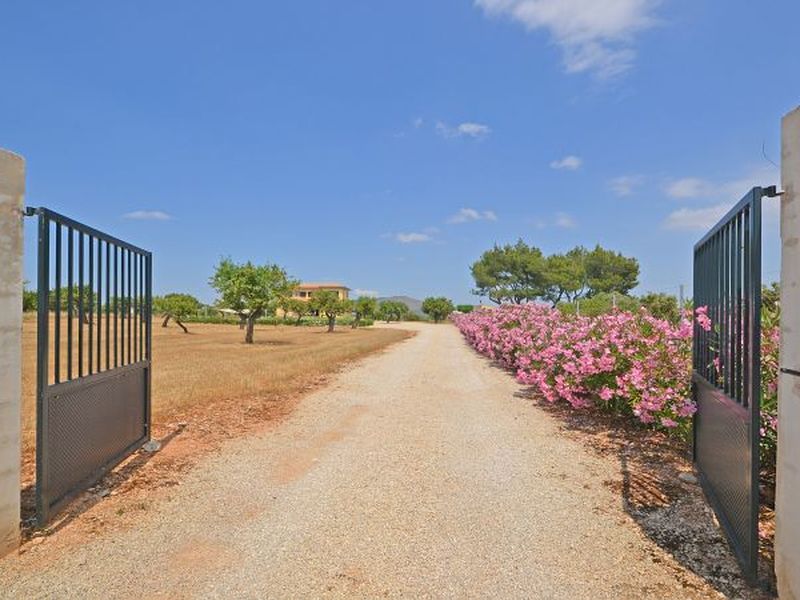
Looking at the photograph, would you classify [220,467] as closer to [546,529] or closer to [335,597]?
[335,597]

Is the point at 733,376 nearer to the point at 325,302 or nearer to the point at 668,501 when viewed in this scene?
the point at 668,501

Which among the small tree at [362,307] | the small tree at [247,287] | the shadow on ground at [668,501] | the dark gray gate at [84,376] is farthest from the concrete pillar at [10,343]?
the small tree at [362,307]

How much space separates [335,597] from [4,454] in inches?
88.7

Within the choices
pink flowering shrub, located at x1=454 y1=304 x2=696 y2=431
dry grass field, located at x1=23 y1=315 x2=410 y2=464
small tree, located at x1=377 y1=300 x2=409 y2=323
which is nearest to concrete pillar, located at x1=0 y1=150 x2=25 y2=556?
dry grass field, located at x1=23 y1=315 x2=410 y2=464

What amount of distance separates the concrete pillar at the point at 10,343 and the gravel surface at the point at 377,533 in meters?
0.32

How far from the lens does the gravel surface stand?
290 centimetres

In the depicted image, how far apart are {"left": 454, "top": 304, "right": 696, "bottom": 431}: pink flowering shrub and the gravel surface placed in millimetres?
1133

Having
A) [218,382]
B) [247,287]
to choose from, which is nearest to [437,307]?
[247,287]

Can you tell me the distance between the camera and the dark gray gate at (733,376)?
2.90m

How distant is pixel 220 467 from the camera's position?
511 centimetres

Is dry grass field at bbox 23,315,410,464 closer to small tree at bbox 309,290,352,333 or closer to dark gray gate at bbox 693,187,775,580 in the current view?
dark gray gate at bbox 693,187,775,580

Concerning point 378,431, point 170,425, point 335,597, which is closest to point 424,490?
point 335,597

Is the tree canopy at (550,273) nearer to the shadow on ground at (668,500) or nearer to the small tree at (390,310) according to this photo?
the small tree at (390,310)

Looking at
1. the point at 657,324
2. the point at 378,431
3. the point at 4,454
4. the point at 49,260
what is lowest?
the point at 378,431
